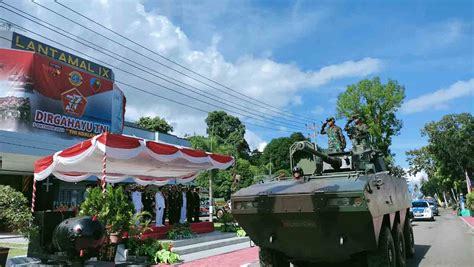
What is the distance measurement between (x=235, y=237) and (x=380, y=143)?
1077 inches

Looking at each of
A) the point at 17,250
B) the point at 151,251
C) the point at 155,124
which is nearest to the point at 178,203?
the point at 17,250

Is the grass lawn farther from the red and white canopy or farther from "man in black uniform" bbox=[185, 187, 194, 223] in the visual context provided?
"man in black uniform" bbox=[185, 187, 194, 223]

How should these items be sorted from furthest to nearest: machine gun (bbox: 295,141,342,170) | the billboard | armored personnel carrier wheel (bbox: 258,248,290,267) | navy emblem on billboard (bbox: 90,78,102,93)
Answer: navy emblem on billboard (bbox: 90,78,102,93), the billboard, armored personnel carrier wheel (bbox: 258,248,290,267), machine gun (bbox: 295,141,342,170)

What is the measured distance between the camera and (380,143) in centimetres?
3919

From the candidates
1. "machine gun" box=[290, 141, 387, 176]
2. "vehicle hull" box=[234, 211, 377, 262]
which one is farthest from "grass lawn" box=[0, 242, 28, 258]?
"machine gun" box=[290, 141, 387, 176]

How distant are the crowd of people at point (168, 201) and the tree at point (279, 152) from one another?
137 ft

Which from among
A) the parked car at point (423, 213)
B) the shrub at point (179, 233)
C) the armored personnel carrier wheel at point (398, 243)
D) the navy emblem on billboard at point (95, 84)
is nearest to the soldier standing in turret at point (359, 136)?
the armored personnel carrier wheel at point (398, 243)

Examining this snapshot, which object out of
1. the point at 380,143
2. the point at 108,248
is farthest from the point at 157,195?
the point at 380,143

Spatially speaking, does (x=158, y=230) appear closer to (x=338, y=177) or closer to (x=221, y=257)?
(x=221, y=257)

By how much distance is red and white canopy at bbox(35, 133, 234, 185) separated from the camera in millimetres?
10688

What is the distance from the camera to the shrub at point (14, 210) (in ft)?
25.9

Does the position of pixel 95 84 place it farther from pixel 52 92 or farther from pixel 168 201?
→ pixel 168 201

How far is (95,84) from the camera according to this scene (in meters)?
24.3

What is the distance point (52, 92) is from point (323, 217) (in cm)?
1845
